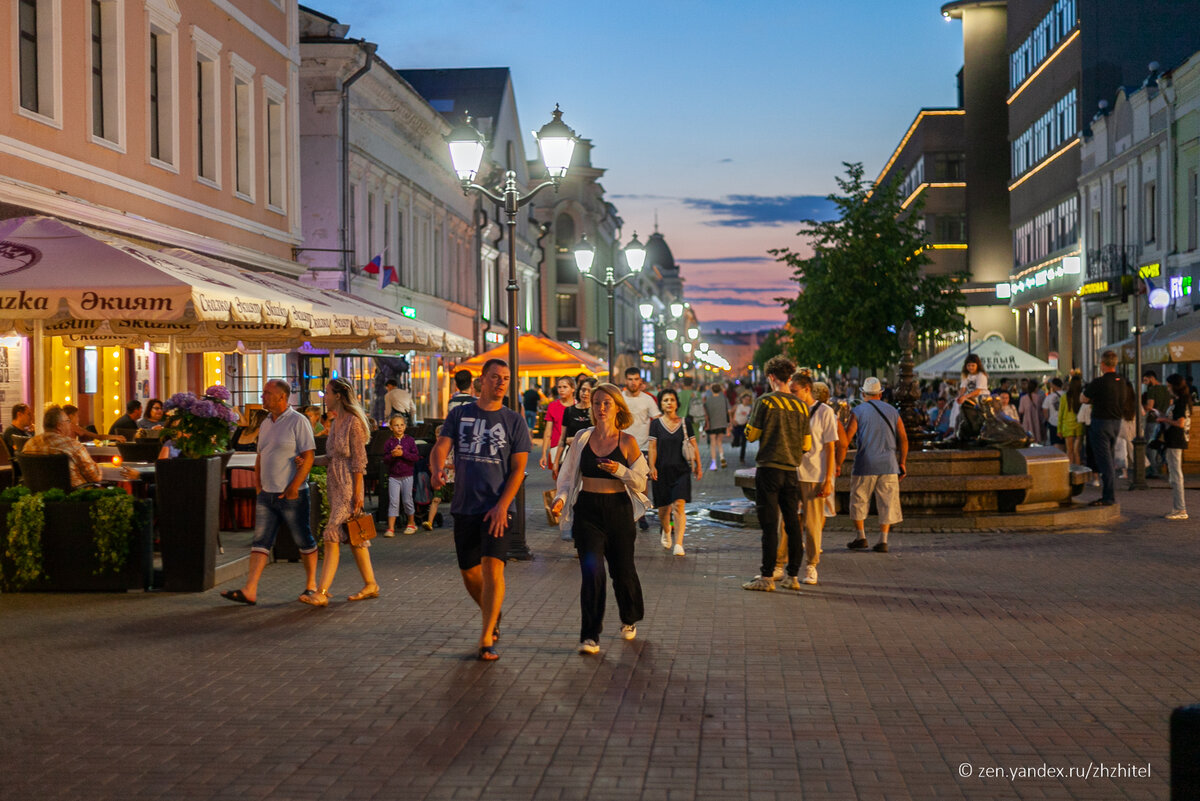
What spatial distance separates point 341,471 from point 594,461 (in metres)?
2.60

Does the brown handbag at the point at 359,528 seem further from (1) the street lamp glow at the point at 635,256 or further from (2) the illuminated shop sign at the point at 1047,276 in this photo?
(2) the illuminated shop sign at the point at 1047,276

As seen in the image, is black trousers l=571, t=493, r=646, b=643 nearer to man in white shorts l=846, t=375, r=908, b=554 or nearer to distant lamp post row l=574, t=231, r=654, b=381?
man in white shorts l=846, t=375, r=908, b=554

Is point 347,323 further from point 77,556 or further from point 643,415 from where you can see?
point 77,556

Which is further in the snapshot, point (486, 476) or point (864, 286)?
point (864, 286)

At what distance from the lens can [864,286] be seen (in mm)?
42438

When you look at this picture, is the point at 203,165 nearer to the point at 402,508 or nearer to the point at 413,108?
the point at 402,508

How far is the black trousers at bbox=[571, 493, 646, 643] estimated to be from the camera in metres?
8.81

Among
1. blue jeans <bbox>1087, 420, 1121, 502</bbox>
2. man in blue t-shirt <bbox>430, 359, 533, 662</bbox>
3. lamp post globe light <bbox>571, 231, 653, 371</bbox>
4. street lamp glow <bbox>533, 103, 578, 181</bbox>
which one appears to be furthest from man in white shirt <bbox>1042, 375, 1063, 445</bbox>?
man in blue t-shirt <bbox>430, 359, 533, 662</bbox>

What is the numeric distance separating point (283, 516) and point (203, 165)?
1314 cm

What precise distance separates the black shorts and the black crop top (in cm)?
61

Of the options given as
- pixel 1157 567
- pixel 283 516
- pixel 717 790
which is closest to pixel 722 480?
pixel 1157 567

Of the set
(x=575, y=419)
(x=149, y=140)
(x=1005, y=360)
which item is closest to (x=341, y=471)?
(x=575, y=419)

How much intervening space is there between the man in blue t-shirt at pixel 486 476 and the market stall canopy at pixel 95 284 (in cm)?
514

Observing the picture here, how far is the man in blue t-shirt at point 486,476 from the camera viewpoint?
8680 millimetres
